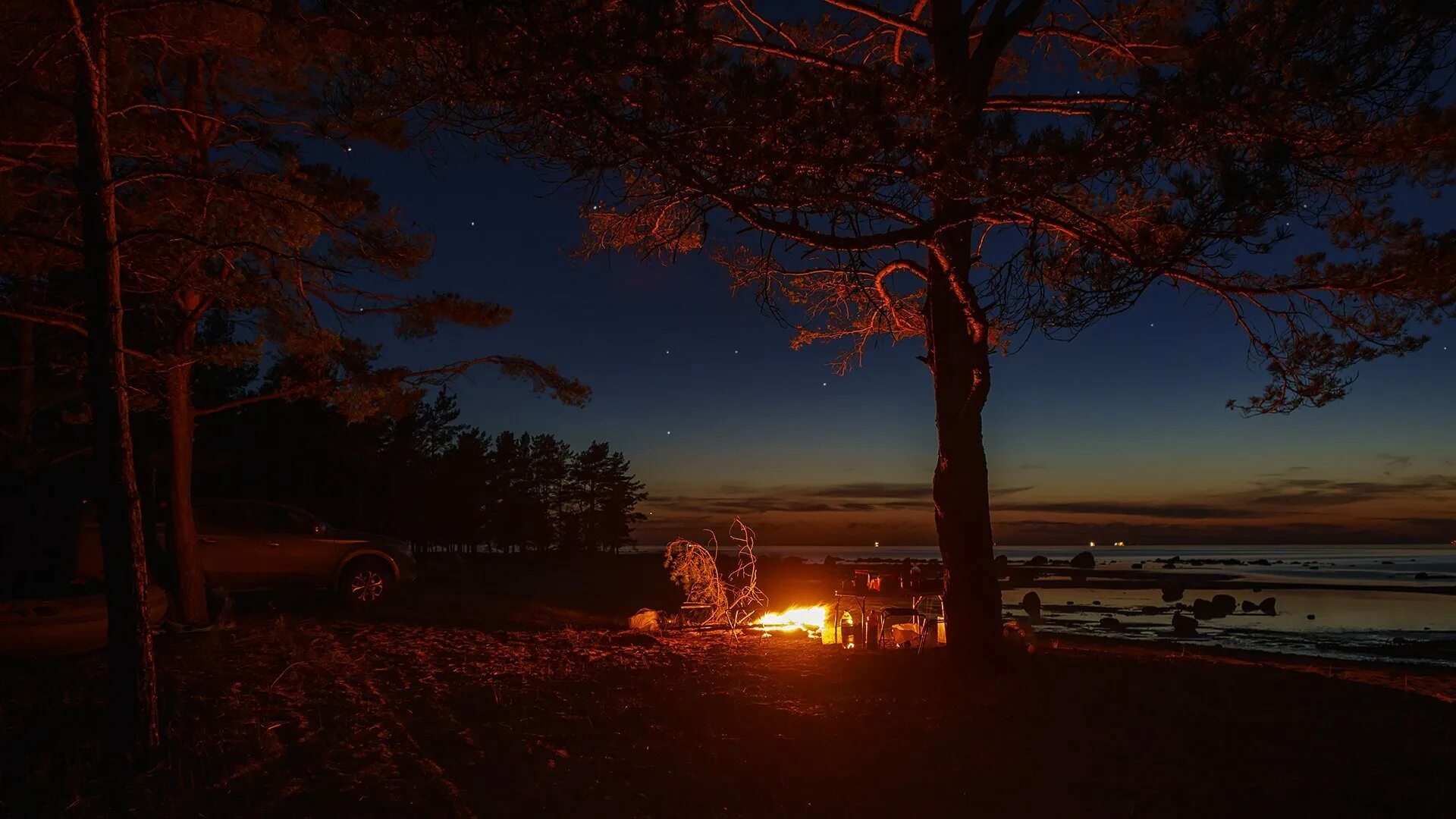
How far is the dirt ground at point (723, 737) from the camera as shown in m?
4.71

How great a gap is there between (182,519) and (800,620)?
797 centimetres

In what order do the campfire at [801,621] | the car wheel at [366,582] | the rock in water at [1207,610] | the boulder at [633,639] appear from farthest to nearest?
1. the rock in water at [1207,610]
2. the car wheel at [366,582]
3. the campfire at [801,621]
4. the boulder at [633,639]

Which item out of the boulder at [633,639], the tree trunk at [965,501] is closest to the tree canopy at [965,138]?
the tree trunk at [965,501]

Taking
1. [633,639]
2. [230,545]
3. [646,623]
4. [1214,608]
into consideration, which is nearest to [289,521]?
[230,545]

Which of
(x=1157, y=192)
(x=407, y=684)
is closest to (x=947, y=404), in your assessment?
(x=1157, y=192)

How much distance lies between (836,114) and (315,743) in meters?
5.80

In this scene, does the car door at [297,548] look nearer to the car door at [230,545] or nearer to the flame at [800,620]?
the car door at [230,545]

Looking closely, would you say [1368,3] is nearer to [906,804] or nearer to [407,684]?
[906,804]

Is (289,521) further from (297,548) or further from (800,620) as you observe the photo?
(800,620)

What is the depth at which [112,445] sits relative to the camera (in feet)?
18.1

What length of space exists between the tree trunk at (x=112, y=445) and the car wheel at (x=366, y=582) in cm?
737

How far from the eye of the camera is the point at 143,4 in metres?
6.35

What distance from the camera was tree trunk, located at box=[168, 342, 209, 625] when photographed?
10125 millimetres

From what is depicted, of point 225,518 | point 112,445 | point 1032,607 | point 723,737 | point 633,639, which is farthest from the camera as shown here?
point 1032,607
